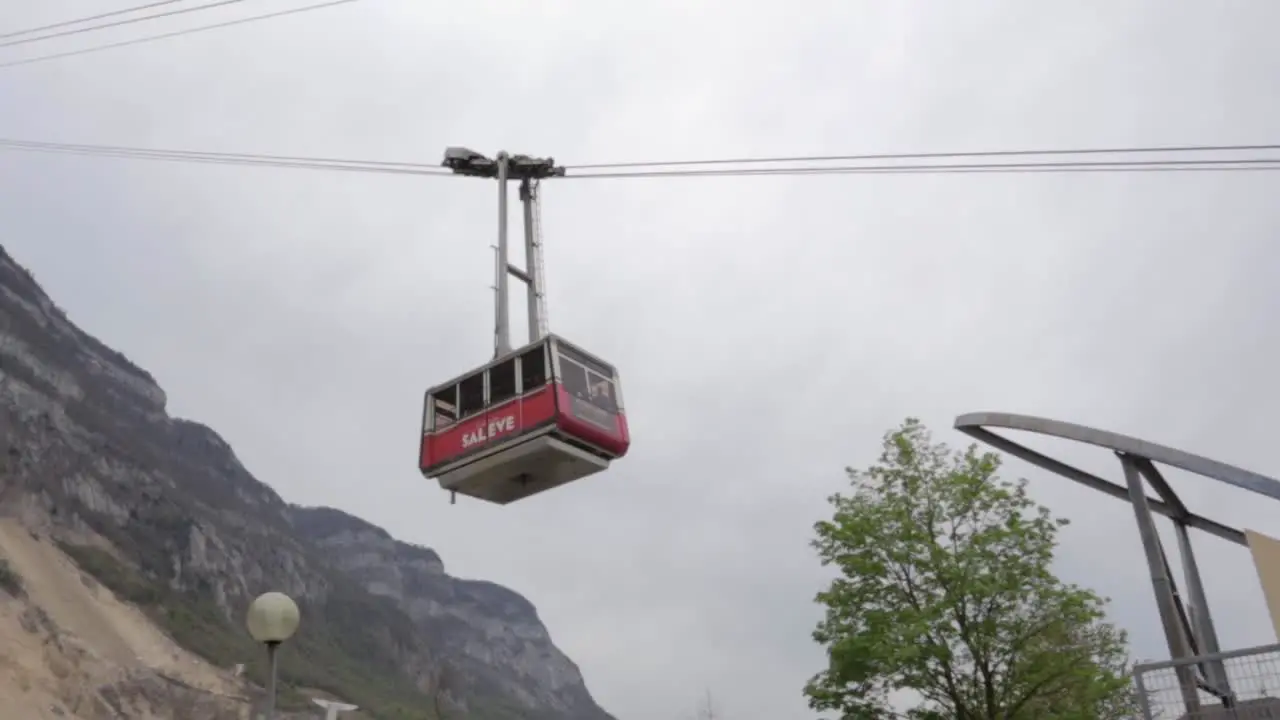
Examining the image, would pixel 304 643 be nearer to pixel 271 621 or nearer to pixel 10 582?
pixel 10 582

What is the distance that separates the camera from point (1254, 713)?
36.9 feet

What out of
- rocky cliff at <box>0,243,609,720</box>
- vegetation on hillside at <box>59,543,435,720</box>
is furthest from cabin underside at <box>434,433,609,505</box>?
vegetation on hillside at <box>59,543,435,720</box>

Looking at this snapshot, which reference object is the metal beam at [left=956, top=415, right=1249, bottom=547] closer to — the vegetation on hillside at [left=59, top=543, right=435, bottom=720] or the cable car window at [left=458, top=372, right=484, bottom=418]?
the cable car window at [left=458, top=372, right=484, bottom=418]

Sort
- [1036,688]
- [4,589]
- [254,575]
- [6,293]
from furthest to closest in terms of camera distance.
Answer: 1. [254,575]
2. [6,293]
3. [4,589]
4. [1036,688]

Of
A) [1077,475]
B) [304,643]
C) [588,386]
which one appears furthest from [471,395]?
[304,643]

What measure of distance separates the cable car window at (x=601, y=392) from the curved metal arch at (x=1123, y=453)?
634cm

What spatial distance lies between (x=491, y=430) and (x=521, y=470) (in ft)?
3.01

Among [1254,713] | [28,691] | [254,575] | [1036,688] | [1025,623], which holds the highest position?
[254,575]

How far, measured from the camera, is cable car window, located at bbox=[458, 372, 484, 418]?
58.7 feet

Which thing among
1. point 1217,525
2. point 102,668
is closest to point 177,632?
point 102,668

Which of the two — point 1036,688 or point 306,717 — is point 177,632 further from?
point 1036,688

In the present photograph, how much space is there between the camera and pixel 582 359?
18.2 m

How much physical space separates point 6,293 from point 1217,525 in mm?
154608

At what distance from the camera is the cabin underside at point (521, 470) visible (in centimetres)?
1694
